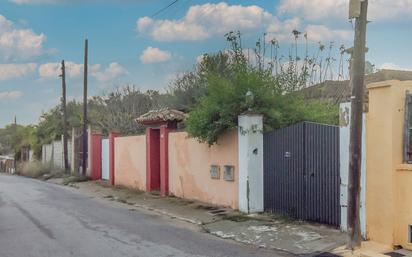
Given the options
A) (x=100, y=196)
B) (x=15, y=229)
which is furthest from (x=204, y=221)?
(x=100, y=196)

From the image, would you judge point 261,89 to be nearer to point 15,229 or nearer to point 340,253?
point 340,253

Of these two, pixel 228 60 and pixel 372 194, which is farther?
pixel 228 60

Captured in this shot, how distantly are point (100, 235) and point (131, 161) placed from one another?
11.8 m

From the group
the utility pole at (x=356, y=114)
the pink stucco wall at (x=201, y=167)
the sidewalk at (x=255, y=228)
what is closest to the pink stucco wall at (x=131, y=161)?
the pink stucco wall at (x=201, y=167)

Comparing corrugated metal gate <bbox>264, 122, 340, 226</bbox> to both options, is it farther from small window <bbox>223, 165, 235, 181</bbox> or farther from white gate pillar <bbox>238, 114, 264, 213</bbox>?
small window <bbox>223, 165, 235, 181</bbox>

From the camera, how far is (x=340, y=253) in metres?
9.23

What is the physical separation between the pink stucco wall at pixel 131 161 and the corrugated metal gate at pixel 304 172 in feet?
30.2

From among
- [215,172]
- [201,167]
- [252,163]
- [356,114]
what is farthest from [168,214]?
[356,114]

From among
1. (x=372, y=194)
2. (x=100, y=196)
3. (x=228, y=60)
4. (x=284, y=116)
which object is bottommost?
(x=100, y=196)

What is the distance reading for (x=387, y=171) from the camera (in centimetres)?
972

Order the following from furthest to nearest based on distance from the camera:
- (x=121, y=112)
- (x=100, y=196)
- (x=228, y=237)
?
(x=121, y=112), (x=100, y=196), (x=228, y=237)

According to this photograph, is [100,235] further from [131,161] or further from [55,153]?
[55,153]

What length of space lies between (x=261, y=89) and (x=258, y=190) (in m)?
2.68

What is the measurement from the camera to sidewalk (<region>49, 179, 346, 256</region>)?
33.3ft
